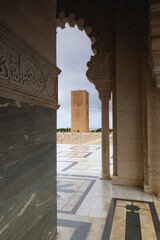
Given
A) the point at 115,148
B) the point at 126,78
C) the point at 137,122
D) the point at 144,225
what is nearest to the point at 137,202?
the point at 144,225

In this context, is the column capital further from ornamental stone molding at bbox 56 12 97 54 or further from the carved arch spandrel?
ornamental stone molding at bbox 56 12 97 54

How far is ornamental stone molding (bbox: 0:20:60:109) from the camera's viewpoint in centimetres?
132

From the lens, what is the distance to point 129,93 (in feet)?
13.7

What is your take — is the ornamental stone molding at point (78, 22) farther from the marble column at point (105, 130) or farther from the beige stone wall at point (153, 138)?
the beige stone wall at point (153, 138)

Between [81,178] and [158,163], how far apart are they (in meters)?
1.88

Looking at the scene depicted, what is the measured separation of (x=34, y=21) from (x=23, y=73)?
57 cm

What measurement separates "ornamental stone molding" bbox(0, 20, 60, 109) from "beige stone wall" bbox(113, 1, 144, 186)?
2.42 meters

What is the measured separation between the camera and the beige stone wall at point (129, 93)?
4.09m

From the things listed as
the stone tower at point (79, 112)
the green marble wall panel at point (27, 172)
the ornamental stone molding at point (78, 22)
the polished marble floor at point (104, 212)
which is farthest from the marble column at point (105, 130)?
the stone tower at point (79, 112)

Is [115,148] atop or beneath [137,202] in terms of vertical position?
atop

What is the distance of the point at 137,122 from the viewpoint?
4094mm

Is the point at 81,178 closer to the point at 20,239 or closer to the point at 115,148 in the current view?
the point at 115,148

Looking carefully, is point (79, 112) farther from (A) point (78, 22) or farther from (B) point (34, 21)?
(B) point (34, 21)

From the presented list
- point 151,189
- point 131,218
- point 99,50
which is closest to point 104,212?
point 131,218
